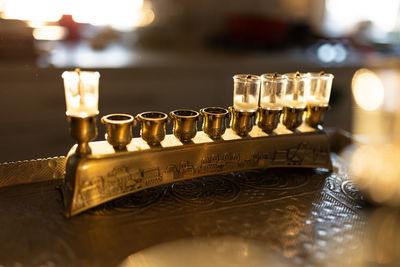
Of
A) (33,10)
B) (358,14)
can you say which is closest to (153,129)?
(33,10)

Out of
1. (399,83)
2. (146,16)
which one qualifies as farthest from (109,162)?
(399,83)

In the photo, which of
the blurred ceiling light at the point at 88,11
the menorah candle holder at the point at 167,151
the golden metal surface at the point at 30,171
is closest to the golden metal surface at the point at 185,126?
the menorah candle holder at the point at 167,151

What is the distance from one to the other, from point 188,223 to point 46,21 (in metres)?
3.15

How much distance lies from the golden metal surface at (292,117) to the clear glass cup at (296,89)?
0.04 feet

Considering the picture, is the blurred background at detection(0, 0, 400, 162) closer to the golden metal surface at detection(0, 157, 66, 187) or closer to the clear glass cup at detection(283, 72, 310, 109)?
the golden metal surface at detection(0, 157, 66, 187)

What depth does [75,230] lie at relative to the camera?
748 millimetres

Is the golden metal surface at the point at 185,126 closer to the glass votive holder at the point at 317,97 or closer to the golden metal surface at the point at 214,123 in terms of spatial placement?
the golden metal surface at the point at 214,123

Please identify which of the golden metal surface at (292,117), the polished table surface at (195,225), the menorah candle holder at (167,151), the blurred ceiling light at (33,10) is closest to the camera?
the polished table surface at (195,225)

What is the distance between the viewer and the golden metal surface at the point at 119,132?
0.81m

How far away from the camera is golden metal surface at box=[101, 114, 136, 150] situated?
0.81m

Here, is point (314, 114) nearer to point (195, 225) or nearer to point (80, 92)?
point (195, 225)

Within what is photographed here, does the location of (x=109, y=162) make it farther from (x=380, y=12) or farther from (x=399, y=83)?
(x=380, y=12)

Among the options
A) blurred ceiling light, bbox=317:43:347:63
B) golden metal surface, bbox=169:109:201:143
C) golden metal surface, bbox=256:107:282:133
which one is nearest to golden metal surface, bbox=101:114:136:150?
golden metal surface, bbox=169:109:201:143

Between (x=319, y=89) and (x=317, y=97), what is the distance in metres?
0.03
